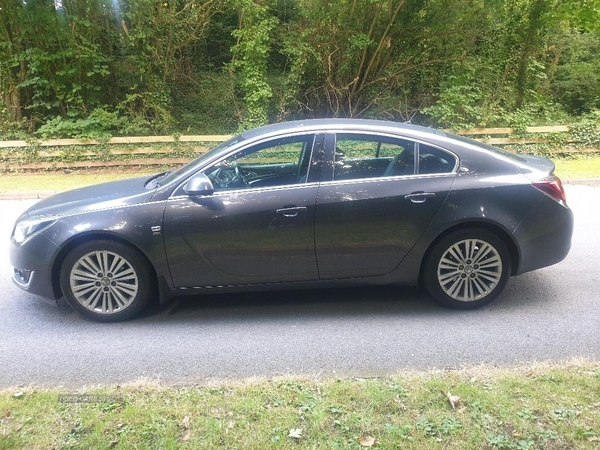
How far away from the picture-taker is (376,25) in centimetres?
1480

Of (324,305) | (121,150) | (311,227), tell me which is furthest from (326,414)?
(121,150)

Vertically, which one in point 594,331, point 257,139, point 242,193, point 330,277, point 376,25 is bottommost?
point 594,331

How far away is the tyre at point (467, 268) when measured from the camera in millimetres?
4332

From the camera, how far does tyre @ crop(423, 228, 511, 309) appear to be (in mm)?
4332

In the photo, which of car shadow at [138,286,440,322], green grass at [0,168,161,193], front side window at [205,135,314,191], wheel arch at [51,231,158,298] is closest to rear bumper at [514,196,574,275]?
car shadow at [138,286,440,322]

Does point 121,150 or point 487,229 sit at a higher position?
point 121,150

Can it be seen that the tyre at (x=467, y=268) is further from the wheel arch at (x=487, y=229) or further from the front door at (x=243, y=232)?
the front door at (x=243, y=232)

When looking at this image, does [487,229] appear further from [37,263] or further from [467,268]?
[37,263]

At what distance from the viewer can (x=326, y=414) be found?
108 inches

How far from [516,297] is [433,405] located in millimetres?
2280

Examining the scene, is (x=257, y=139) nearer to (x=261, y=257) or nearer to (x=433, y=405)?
(x=261, y=257)

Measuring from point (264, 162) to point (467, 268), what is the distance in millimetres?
2016

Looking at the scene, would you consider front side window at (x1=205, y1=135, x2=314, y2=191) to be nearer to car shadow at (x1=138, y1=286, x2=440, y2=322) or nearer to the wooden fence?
car shadow at (x1=138, y1=286, x2=440, y2=322)

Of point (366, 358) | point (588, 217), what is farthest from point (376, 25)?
point (366, 358)
